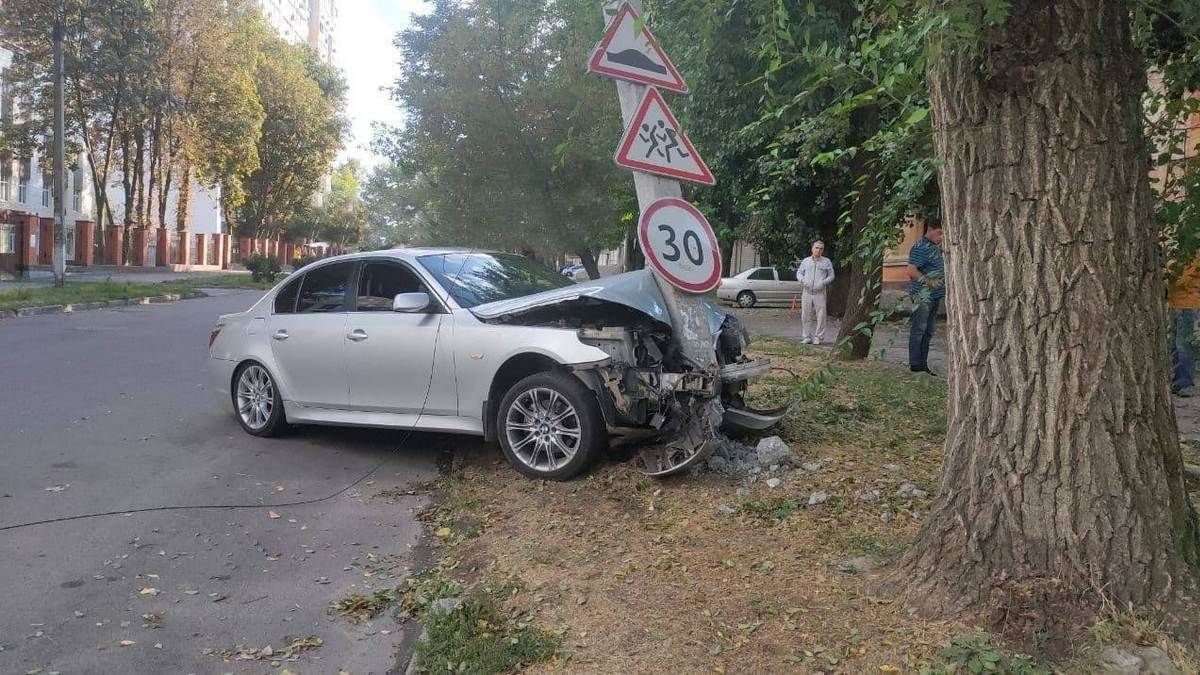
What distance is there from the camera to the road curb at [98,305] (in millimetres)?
18658

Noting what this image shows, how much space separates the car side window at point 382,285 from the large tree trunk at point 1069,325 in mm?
4355

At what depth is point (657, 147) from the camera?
5.61m

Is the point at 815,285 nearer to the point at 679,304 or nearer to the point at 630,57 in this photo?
the point at 679,304

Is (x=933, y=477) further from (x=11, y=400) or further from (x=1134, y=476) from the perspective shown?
(x=11, y=400)

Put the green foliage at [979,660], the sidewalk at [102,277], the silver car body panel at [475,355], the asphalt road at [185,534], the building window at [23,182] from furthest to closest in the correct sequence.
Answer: the building window at [23,182]
the sidewalk at [102,277]
the silver car body panel at [475,355]
the asphalt road at [185,534]
the green foliage at [979,660]

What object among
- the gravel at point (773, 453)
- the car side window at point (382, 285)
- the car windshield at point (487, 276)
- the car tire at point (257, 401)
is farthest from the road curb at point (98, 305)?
the gravel at point (773, 453)

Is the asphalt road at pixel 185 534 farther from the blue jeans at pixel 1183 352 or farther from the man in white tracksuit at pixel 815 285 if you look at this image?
the man in white tracksuit at pixel 815 285

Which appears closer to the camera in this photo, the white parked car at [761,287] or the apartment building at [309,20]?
the white parked car at [761,287]

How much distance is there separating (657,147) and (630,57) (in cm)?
57

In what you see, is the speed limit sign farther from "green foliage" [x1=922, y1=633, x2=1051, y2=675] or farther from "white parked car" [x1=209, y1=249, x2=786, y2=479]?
"green foliage" [x1=922, y1=633, x2=1051, y2=675]

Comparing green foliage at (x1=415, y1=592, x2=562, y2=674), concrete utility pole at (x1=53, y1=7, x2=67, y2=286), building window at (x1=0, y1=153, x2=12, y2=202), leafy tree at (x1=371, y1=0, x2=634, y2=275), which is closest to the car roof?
green foliage at (x1=415, y1=592, x2=562, y2=674)

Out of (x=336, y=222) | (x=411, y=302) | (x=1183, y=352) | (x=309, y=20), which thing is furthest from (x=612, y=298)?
(x=309, y=20)

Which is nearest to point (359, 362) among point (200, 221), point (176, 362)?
point (176, 362)

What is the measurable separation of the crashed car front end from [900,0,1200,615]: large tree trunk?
2216mm
